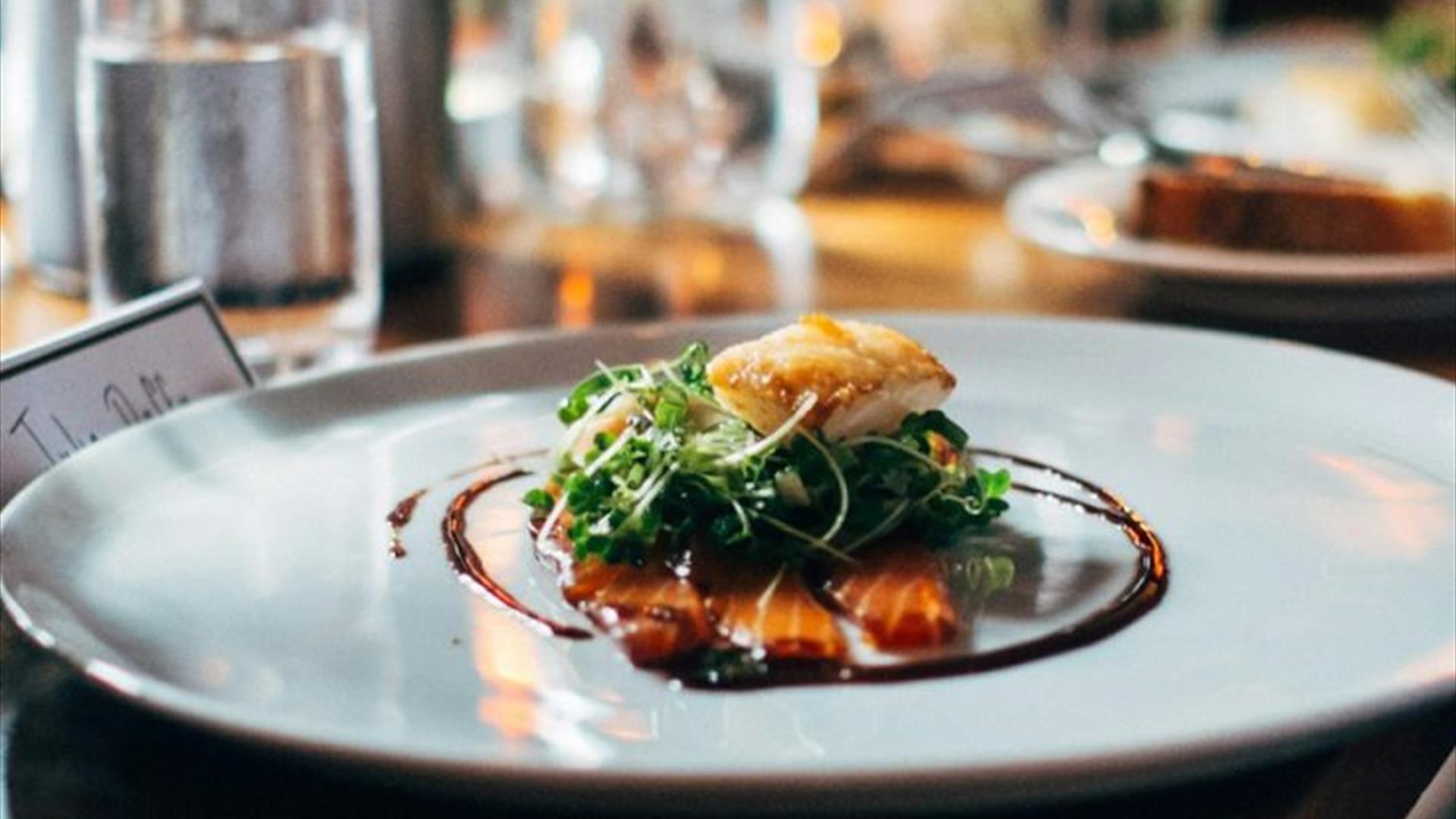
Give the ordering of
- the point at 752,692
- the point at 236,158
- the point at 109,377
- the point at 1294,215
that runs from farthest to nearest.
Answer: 1. the point at 1294,215
2. the point at 236,158
3. the point at 109,377
4. the point at 752,692

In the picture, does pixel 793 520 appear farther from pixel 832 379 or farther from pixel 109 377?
pixel 109 377

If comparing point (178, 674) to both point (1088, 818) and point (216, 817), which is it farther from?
point (1088, 818)

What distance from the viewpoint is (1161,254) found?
139 centimetres

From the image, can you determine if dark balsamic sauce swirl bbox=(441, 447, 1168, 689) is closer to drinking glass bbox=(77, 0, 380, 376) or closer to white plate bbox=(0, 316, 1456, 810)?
white plate bbox=(0, 316, 1456, 810)

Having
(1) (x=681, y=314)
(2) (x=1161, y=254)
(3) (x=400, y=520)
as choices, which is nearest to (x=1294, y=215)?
(2) (x=1161, y=254)

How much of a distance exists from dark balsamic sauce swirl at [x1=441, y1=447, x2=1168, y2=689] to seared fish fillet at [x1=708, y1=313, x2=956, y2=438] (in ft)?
0.33

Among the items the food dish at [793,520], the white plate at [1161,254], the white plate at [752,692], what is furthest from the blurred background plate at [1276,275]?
the food dish at [793,520]

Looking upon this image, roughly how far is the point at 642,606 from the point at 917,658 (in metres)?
0.11

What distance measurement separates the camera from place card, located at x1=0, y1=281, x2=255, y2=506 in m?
0.89

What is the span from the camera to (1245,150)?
1.92 meters

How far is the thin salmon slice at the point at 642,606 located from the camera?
0.68 metres

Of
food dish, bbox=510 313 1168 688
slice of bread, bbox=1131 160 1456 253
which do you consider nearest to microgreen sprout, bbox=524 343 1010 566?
food dish, bbox=510 313 1168 688

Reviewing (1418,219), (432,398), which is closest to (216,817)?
(432,398)

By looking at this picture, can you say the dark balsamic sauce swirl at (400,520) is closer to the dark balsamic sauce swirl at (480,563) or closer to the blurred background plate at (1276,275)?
the dark balsamic sauce swirl at (480,563)
